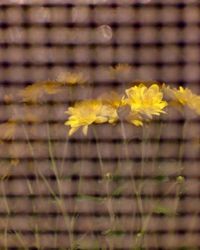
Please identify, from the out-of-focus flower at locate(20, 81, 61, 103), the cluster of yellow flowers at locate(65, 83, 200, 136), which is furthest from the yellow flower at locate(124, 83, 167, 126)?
the out-of-focus flower at locate(20, 81, 61, 103)

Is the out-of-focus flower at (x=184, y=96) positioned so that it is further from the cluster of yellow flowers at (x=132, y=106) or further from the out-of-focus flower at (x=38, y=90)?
the out-of-focus flower at (x=38, y=90)

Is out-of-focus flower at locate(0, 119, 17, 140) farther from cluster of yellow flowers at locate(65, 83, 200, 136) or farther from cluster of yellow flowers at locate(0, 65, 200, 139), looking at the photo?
cluster of yellow flowers at locate(65, 83, 200, 136)

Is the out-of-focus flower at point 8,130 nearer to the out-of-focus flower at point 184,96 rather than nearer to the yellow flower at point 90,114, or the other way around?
the yellow flower at point 90,114

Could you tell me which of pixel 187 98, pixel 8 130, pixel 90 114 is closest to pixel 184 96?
pixel 187 98

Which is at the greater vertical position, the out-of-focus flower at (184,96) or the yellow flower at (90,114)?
the out-of-focus flower at (184,96)

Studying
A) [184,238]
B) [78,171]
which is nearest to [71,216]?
[78,171]

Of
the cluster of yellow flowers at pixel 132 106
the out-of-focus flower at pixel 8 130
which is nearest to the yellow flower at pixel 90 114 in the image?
the cluster of yellow flowers at pixel 132 106

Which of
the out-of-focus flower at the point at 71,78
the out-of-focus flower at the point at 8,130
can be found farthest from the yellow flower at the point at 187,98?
the out-of-focus flower at the point at 8,130
